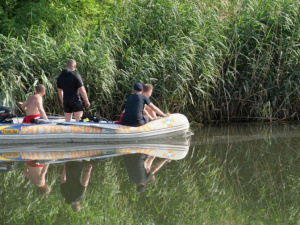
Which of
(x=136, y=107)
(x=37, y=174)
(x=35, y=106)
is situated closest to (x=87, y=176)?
(x=37, y=174)

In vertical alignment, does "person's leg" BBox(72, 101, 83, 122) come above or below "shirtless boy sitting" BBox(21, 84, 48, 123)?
below

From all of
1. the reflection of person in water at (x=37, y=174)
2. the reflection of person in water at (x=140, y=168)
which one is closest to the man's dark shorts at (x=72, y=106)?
the reflection of person in water at (x=140, y=168)

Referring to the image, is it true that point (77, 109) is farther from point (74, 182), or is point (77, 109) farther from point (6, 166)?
point (74, 182)

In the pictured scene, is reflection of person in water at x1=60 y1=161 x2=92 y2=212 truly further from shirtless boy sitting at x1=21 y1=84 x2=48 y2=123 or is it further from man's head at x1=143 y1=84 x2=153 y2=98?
man's head at x1=143 y1=84 x2=153 y2=98

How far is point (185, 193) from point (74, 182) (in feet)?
4.85

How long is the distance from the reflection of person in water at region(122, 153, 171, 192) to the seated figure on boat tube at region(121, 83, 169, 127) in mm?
1325

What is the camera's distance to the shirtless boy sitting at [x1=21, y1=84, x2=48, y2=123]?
11.2 m

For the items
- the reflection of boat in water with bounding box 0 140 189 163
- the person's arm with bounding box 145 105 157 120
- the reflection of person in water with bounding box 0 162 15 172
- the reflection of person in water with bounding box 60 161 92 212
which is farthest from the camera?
the person's arm with bounding box 145 105 157 120

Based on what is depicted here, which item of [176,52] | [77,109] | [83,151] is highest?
[176,52]

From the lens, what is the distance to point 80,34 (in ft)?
46.3

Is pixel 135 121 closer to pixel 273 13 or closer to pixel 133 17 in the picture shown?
pixel 133 17

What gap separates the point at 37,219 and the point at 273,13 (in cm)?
900

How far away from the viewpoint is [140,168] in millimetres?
9125

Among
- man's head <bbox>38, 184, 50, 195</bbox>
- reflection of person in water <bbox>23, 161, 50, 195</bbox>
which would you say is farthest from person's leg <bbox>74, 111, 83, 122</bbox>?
man's head <bbox>38, 184, 50, 195</bbox>
